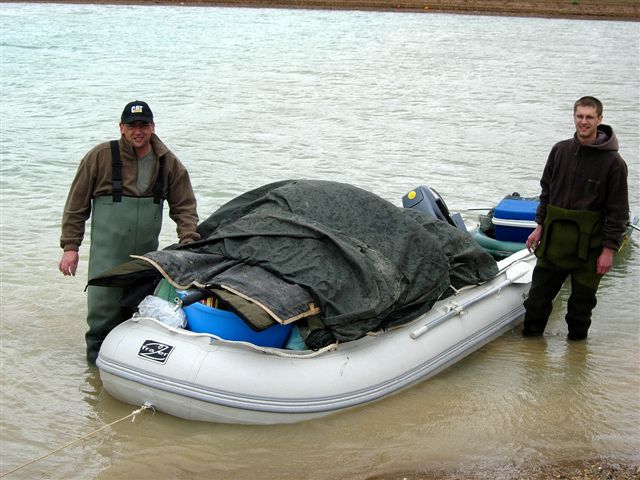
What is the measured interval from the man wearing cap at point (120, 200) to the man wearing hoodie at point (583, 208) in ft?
7.16

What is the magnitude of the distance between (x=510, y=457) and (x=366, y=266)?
1.22 m

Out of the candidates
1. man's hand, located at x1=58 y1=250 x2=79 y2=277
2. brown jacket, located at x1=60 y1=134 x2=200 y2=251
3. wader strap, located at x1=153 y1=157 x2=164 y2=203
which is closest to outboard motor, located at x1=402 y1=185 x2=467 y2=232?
brown jacket, located at x1=60 y1=134 x2=200 y2=251

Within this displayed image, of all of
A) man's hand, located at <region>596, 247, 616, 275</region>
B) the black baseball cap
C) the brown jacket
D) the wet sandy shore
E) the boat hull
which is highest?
the black baseball cap

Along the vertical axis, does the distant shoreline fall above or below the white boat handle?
above

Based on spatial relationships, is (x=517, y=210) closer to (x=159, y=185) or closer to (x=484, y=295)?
(x=484, y=295)

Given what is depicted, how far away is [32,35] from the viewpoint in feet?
92.6

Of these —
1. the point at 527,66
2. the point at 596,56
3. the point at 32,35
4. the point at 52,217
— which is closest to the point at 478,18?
the point at 596,56

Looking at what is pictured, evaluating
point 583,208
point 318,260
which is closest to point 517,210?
point 583,208

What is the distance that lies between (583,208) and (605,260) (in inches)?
13.0

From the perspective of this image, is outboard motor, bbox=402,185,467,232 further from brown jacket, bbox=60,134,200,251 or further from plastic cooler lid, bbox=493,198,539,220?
brown jacket, bbox=60,134,200,251

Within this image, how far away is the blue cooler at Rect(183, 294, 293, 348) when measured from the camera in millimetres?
4875

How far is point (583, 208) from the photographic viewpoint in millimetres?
5574

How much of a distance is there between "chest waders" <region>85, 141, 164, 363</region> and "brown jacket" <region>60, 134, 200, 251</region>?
0.04 metres

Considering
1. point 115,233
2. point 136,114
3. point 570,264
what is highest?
point 136,114
